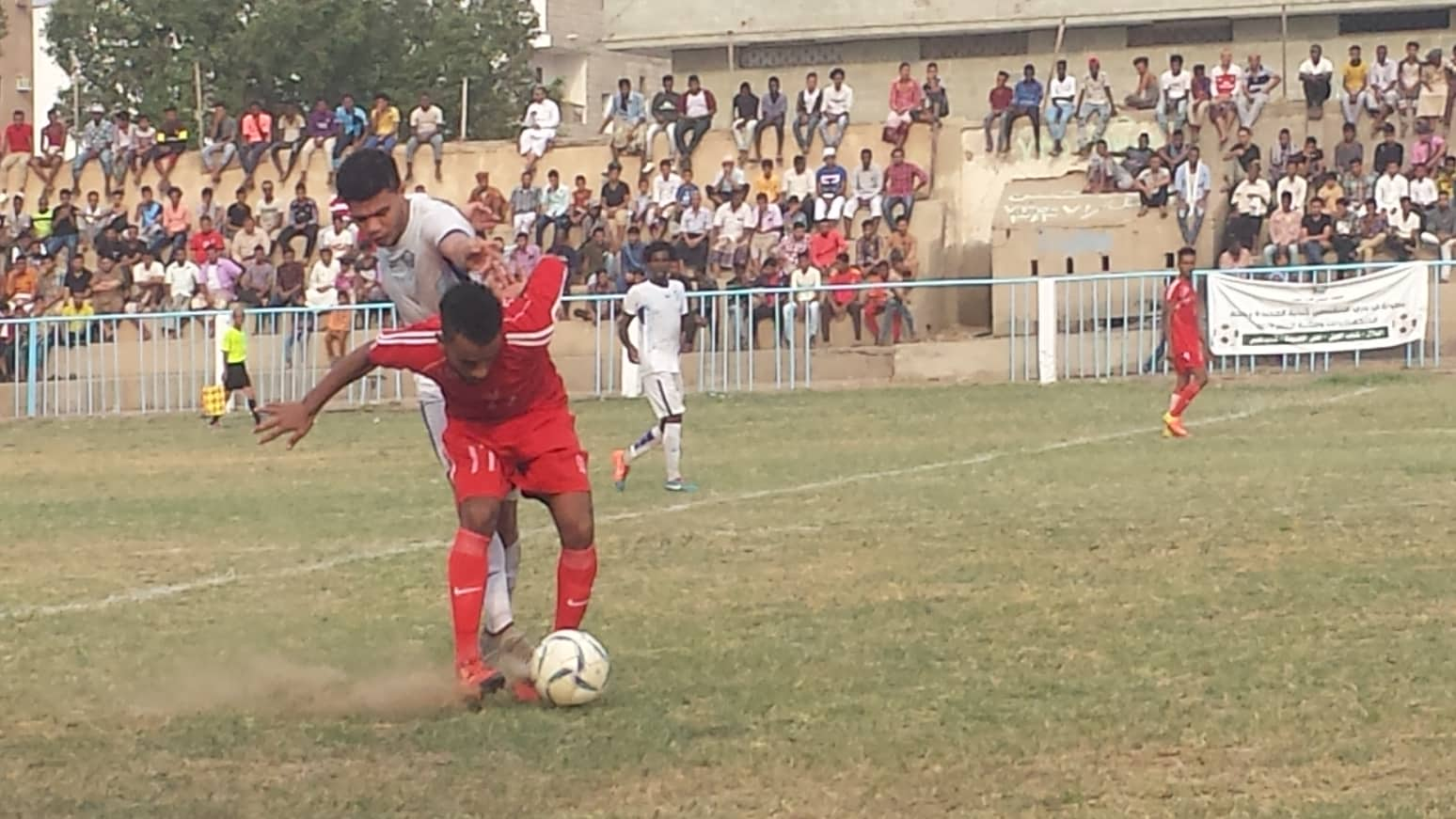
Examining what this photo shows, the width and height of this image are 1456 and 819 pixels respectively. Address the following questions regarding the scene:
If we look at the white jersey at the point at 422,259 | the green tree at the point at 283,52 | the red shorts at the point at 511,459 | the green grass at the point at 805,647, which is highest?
the green tree at the point at 283,52

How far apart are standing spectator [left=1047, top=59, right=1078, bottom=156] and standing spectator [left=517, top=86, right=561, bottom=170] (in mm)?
7868

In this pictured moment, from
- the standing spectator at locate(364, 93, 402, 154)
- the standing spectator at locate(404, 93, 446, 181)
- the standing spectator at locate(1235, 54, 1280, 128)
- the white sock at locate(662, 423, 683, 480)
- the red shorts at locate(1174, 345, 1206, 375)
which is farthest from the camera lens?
the standing spectator at locate(404, 93, 446, 181)

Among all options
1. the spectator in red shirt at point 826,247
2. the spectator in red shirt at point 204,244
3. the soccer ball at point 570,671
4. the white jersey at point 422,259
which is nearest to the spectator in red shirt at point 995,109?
the spectator in red shirt at point 826,247

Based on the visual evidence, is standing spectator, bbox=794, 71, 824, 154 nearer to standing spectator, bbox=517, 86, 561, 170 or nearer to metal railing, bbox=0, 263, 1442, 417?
standing spectator, bbox=517, 86, 561, 170

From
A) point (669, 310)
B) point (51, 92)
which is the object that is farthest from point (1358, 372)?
point (51, 92)

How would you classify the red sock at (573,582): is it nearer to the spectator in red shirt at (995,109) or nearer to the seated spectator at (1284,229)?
the seated spectator at (1284,229)

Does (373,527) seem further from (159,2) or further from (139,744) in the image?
(159,2)

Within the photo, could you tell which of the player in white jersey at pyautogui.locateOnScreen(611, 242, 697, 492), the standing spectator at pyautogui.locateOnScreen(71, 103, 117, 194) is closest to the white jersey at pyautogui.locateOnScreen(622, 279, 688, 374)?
the player in white jersey at pyautogui.locateOnScreen(611, 242, 697, 492)

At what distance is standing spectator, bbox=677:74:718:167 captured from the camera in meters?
34.3

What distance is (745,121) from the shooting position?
34219 mm

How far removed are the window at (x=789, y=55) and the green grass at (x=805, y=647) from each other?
2573 centimetres

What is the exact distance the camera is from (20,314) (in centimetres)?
3139

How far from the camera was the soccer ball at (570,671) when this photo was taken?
23.2 ft

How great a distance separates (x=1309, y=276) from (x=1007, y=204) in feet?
21.6
